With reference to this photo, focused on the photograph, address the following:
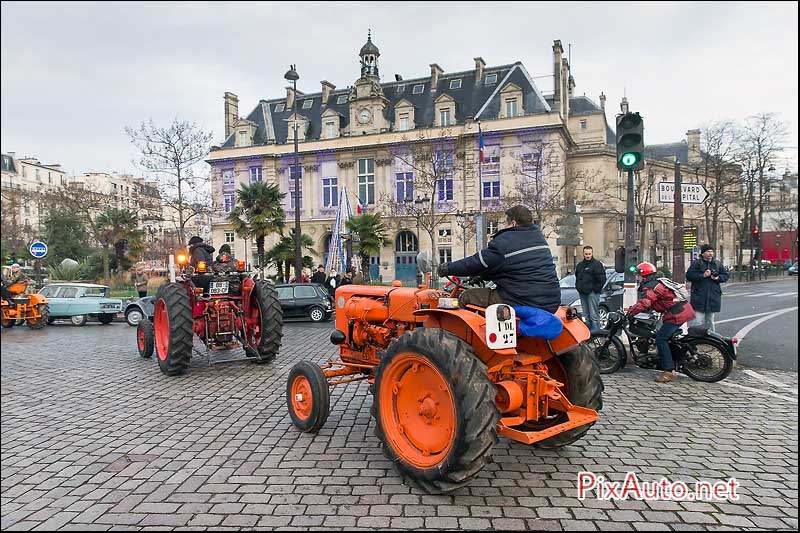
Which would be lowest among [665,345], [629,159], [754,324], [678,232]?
[754,324]

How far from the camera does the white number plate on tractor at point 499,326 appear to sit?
3.77m

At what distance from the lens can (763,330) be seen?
1212cm

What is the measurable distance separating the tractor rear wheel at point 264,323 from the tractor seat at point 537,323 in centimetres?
547

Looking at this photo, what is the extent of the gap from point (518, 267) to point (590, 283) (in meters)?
6.73

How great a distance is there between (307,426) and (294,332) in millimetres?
9015

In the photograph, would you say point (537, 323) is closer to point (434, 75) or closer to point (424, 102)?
point (424, 102)

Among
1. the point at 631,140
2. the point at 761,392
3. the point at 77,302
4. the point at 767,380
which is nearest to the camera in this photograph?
the point at 761,392

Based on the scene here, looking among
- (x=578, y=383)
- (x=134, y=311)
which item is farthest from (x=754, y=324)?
(x=134, y=311)

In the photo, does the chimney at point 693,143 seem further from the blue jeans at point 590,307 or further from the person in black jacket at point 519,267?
the person in black jacket at point 519,267

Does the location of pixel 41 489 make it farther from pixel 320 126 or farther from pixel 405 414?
pixel 320 126

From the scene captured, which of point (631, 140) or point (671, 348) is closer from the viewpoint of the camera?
point (671, 348)

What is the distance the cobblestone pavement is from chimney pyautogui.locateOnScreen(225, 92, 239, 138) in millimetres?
49859

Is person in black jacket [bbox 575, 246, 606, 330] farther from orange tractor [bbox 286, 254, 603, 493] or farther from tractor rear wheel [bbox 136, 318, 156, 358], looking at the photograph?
tractor rear wheel [bbox 136, 318, 156, 358]

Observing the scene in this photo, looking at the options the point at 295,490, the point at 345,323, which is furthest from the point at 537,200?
the point at 295,490
